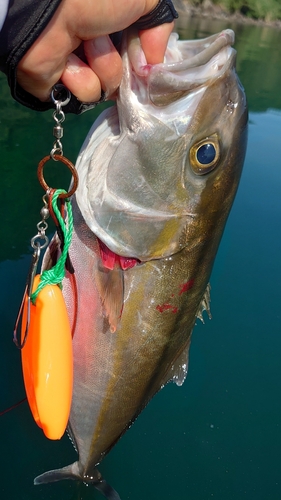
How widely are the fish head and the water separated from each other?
144cm

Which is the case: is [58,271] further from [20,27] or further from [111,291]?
[20,27]

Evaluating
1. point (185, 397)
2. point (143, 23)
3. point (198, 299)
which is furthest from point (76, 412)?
point (143, 23)

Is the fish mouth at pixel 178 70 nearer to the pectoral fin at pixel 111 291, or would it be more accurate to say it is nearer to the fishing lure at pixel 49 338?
the fishing lure at pixel 49 338

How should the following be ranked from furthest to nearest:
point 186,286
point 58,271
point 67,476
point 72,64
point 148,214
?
point 67,476
point 186,286
point 148,214
point 58,271
point 72,64

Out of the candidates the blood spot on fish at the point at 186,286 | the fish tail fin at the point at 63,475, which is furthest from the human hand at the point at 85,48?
the fish tail fin at the point at 63,475

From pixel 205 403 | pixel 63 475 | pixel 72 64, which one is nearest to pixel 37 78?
pixel 72 64

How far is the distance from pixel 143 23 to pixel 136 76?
0.44ft

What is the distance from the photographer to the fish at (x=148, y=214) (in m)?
1.25

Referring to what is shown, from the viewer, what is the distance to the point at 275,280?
3.63 meters

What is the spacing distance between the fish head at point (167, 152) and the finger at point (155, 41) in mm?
25

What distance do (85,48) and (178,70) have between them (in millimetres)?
257

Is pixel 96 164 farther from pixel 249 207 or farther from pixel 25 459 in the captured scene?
pixel 249 207

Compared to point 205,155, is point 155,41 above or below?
above

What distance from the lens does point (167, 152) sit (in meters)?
1.32
